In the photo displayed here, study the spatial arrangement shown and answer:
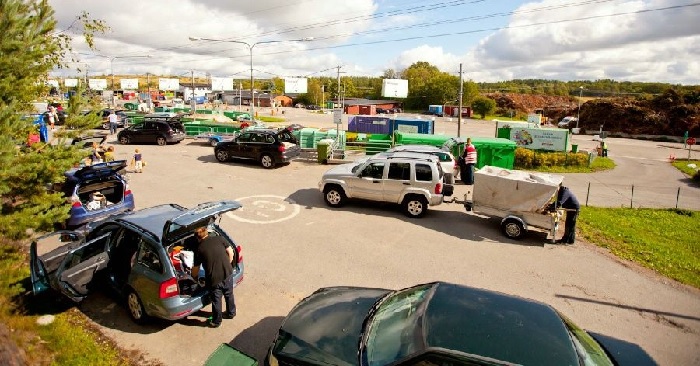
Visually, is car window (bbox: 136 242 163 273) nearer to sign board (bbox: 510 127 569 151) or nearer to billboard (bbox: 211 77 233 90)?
sign board (bbox: 510 127 569 151)

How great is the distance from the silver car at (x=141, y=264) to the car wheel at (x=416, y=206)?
21.1ft

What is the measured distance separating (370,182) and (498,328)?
8694mm

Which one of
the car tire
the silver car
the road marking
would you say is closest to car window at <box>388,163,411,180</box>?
the road marking

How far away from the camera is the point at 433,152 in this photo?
15.6 meters

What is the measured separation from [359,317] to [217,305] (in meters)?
2.56

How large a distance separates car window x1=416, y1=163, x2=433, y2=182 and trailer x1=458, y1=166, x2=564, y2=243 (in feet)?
4.55

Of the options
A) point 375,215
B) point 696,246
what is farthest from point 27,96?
point 696,246

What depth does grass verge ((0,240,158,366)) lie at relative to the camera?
17.9 feet

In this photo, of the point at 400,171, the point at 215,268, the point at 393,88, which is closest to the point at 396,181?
the point at 400,171

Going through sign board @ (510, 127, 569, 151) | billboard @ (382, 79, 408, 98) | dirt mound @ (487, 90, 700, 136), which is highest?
billboard @ (382, 79, 408, 98)

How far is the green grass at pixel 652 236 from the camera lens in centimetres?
943

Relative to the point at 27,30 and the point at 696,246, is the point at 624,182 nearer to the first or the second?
the point at 696,246

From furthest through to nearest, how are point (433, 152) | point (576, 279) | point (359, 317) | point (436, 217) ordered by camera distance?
point (433, 152) < point (436, 217) < point (576, 279) < point (359, 317)

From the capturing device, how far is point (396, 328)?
14.2 ft
